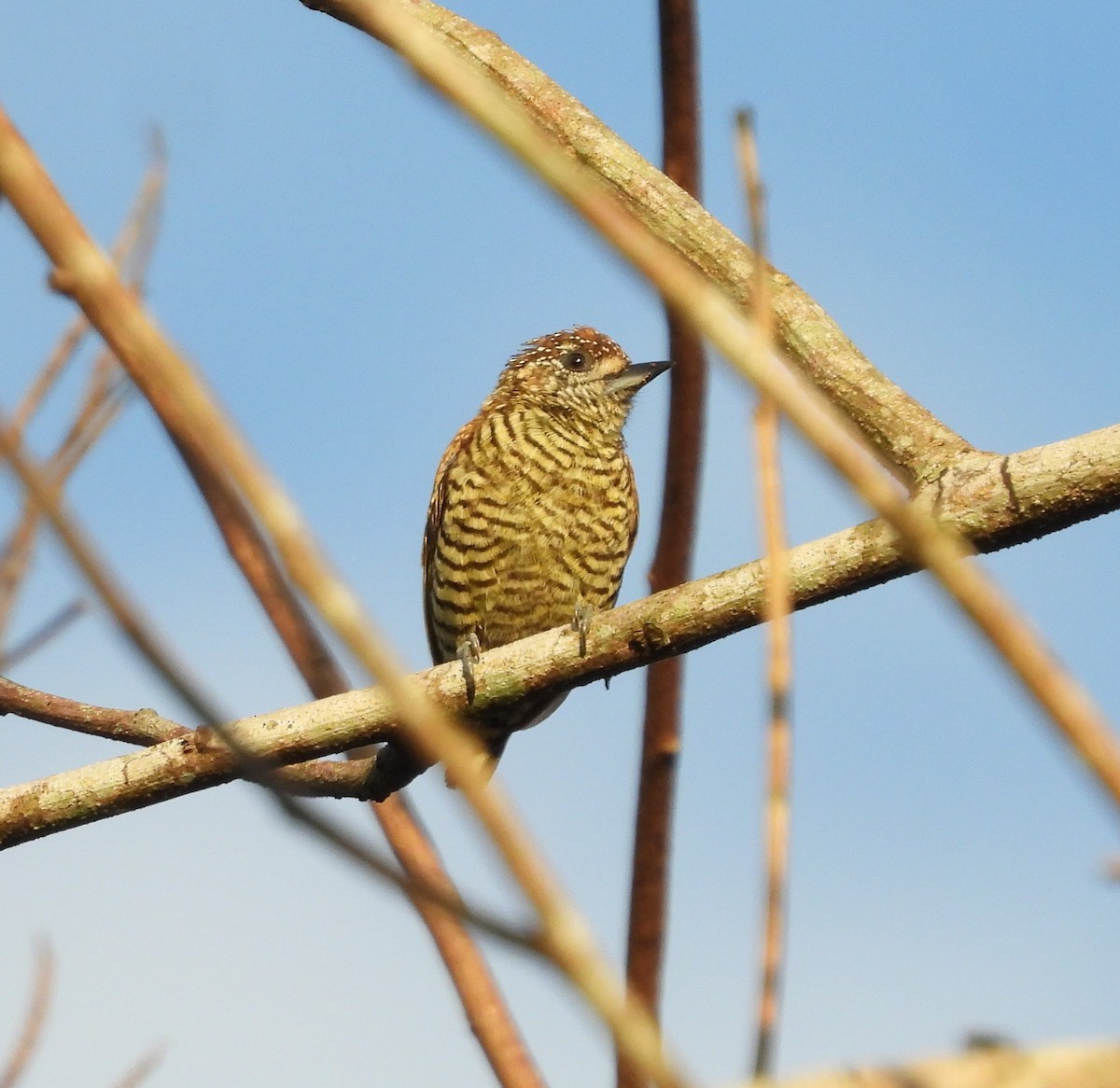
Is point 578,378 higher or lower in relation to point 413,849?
higher

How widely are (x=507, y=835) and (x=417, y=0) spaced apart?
358cm

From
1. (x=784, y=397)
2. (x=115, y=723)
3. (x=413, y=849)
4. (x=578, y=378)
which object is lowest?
(x=784, y=397)

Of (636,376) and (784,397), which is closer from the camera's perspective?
(784,397)

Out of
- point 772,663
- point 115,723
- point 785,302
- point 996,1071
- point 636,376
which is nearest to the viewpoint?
point 996,1071

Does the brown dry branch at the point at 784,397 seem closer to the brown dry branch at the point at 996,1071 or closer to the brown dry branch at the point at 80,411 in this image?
the brown dry branch at the point at 996,1071

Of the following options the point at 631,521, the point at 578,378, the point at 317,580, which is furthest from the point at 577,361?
the point at 317,580

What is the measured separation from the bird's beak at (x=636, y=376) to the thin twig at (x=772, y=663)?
6.35m

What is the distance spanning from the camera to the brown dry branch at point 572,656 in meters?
3.39

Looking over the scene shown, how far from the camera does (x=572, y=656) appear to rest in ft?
14.0

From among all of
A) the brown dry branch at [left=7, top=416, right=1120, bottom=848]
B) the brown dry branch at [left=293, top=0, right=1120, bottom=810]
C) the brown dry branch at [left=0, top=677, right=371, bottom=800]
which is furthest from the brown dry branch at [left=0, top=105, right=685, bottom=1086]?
the brown dry branch at [left=0, top=677, right=371, bottom=800]

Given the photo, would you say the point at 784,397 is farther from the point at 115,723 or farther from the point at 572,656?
the point at 115,723

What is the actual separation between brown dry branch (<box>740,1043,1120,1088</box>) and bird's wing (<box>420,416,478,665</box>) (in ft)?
21.2

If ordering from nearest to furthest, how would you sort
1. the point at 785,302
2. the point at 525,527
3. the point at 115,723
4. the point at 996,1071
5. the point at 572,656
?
the point at 996,1071 → the point at 785,302 → the point at 572,656 → the point at 115,723 → the point at 525,527

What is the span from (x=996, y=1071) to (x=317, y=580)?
52 centimetres
